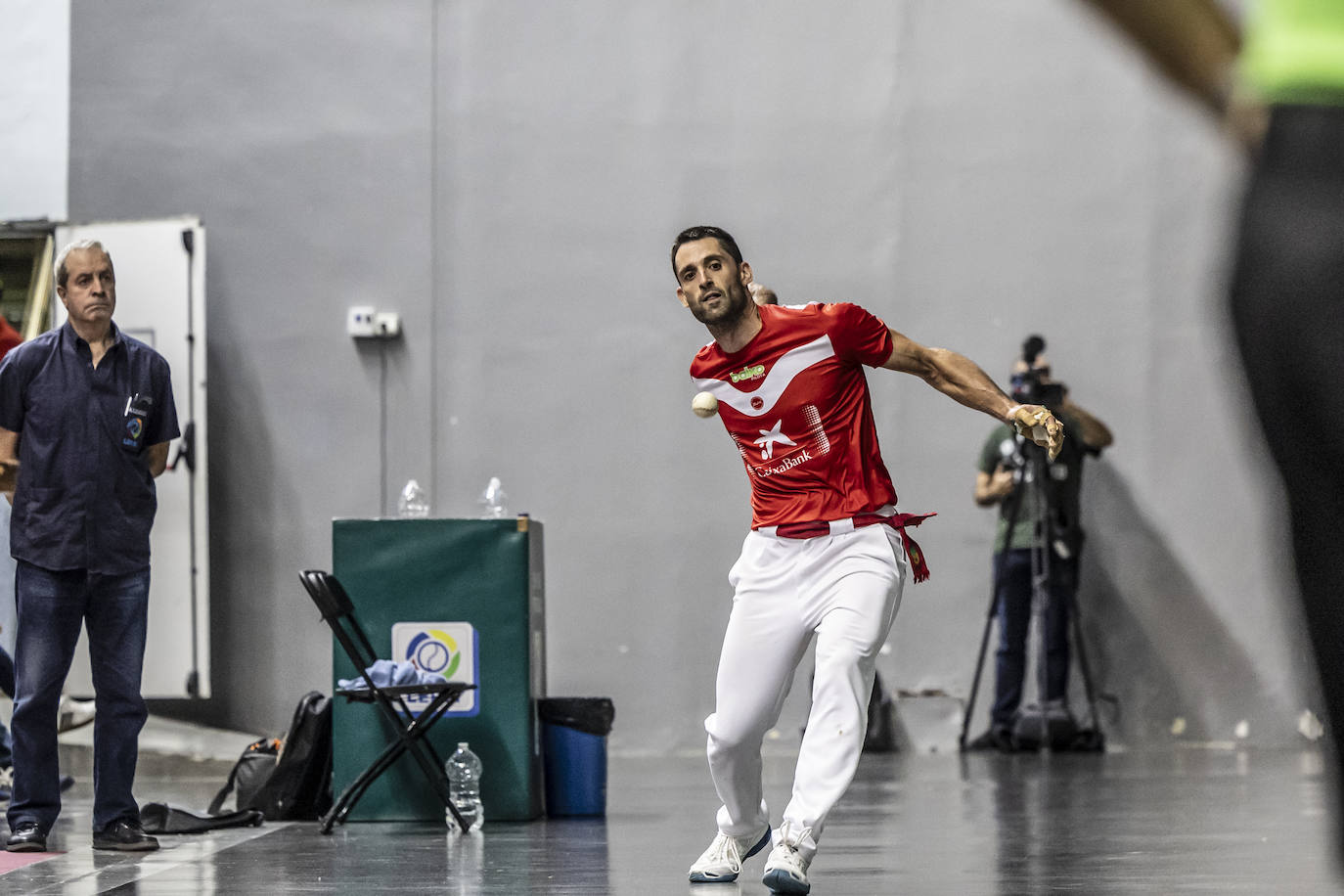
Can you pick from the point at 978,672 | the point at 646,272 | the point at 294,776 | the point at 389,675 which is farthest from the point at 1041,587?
the point at 294,776

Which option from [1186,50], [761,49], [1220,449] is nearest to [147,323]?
[761,49]

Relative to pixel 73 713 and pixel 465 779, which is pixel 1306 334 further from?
pixel 73 713

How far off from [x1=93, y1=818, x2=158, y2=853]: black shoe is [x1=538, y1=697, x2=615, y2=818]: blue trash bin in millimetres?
1750

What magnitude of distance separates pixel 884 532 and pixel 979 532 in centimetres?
548

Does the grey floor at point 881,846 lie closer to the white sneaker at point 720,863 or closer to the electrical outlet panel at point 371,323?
the white sneaker at point 720,863

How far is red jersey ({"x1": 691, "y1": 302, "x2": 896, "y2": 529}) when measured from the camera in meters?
4.53

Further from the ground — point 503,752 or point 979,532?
point 979,532

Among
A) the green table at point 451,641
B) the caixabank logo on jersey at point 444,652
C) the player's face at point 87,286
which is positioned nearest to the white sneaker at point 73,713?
the green table at point 451,641

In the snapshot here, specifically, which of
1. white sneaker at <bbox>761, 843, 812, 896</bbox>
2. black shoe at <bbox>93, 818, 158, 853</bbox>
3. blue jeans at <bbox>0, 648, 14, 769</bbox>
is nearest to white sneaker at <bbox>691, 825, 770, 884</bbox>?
white sneaker at <bbox>761, 843, 812, 896</bbox>

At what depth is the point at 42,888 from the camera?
15.1 feet

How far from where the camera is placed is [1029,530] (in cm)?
936

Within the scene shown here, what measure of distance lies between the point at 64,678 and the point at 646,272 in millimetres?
5439

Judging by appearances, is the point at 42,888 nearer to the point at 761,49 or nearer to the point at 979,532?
the point at 979,532

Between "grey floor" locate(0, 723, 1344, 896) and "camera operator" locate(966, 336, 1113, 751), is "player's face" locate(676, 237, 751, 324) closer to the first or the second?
"grey floor" locate(0, 723, 1344, 896)
